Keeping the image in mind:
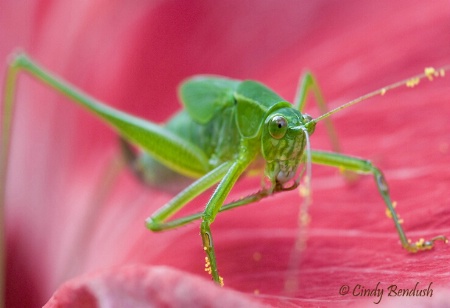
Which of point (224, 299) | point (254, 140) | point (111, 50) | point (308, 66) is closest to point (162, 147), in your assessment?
point (254, 140)

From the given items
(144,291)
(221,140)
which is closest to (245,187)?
(221,140)

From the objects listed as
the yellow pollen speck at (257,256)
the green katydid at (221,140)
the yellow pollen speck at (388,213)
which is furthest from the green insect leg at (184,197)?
the yellow pollen speck at (388,213)

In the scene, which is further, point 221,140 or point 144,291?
point 221,140

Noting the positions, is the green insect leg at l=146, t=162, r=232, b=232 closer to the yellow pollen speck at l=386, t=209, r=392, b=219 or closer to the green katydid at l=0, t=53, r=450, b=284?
the green katydid at l=0, t=53, r=450, b=284

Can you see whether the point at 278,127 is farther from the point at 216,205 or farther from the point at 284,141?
the point at 216,205

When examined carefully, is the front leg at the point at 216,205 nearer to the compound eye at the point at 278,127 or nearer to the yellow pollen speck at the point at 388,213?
the compound eye at the point at 278,127

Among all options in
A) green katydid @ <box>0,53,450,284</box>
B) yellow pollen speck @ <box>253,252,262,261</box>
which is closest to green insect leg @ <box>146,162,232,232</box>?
green katydid @ <box>0,53,450,284</box>
